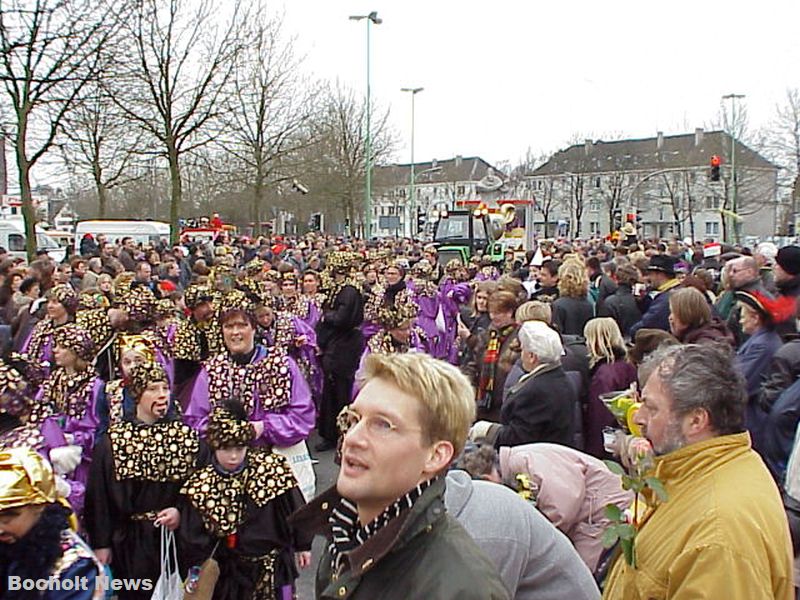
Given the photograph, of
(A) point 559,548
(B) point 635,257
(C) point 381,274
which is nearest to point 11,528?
(A) point 559,548

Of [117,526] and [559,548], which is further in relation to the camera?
[117,526]

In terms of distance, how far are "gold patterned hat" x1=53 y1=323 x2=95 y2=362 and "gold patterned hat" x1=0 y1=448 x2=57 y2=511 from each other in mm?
2862

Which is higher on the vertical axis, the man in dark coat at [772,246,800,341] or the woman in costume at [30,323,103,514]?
the man in dark coat at [772,246,800,341]

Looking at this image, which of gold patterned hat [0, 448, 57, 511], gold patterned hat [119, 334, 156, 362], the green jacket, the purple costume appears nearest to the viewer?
the green jacket

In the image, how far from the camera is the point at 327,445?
363 inches

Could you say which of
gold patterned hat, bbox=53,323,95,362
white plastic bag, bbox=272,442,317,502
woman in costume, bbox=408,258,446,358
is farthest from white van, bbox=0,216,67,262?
→ white plastic bag, bbox=272,442,317,502

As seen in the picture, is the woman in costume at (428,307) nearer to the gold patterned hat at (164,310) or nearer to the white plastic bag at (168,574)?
the gold patterned hat at (164,310)

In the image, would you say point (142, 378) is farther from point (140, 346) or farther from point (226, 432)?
point (140, 346)

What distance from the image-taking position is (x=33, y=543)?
279 centimetres

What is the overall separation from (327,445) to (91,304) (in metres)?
3.01

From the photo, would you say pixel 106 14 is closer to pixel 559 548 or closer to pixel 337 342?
pixel 337 342

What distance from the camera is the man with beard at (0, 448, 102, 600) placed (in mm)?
2740

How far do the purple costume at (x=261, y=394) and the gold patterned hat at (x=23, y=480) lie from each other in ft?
7.15

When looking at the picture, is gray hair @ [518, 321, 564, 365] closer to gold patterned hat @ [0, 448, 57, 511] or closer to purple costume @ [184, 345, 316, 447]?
purple costume @ [184, 345, 316, 447]
